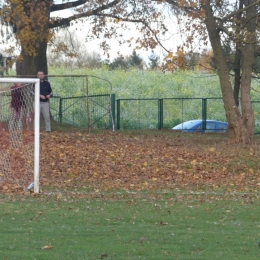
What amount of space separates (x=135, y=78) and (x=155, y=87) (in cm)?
358

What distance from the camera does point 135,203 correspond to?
12266mm

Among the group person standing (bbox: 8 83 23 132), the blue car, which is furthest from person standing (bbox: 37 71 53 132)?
the blue car

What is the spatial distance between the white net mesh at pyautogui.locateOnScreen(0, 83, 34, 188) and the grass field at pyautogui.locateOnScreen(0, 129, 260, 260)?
2.05 ft

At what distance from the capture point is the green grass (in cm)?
817

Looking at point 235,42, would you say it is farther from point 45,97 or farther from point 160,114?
point 160,114

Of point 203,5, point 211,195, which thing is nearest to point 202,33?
point 203,5

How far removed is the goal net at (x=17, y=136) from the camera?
1509 cm

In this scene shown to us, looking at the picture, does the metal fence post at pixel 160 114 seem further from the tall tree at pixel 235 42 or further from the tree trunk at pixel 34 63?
the tall tree at pixel 235 42

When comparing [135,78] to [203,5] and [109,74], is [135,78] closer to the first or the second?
[109,74]

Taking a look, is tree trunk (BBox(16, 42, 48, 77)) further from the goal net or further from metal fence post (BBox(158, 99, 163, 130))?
the goal net

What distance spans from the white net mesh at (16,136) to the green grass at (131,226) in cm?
207

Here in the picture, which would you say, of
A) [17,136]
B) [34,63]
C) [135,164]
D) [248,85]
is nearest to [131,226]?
[17,136]

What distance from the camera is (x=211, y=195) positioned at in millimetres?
13500

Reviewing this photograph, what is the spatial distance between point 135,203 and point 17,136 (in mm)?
4218
